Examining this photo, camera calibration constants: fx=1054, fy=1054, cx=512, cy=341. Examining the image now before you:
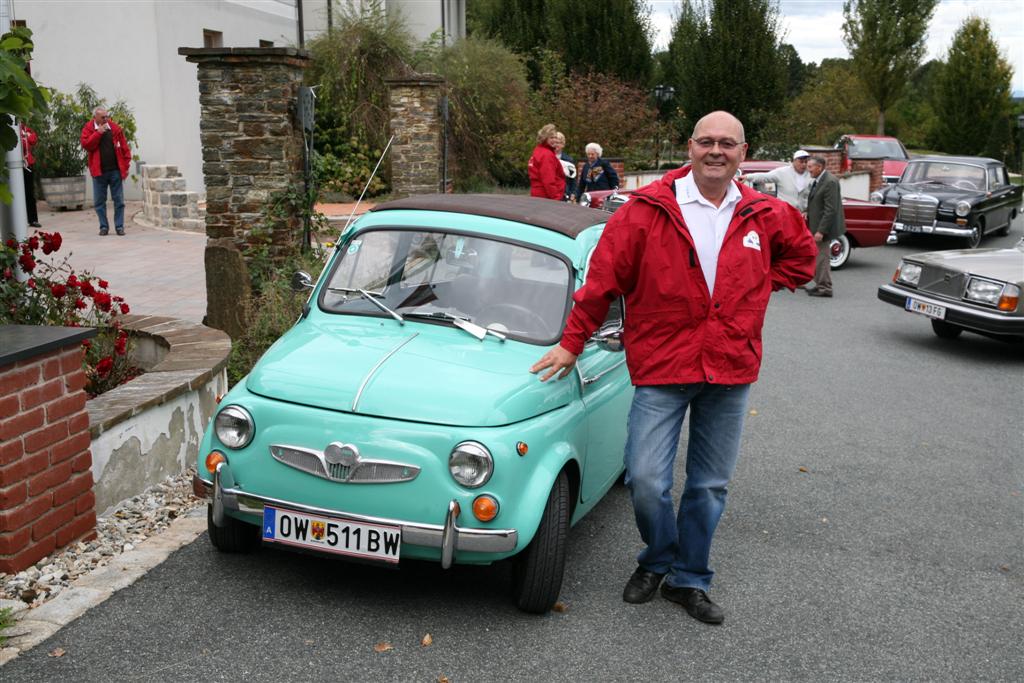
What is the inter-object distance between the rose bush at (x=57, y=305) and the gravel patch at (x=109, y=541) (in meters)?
0.96

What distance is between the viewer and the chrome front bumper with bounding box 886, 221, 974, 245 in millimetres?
19609

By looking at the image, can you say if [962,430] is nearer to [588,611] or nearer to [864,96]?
[588,611]

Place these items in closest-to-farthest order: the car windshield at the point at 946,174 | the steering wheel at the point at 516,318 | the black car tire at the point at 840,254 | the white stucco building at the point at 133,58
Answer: the steering wheel at the point at 516,318 → the black car tire at the point at 840,254 → the white stucco building at the point at 133,58 → the car windshield at the point at 946,174

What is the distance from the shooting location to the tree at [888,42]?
4753 cm

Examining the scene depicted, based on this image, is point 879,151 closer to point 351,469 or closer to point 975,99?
point 975,99

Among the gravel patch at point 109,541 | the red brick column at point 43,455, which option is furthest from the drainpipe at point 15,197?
the red brick column at point 43,455

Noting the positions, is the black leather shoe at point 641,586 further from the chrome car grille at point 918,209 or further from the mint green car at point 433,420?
the chrome car grille at point 918,209

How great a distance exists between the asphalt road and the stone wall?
1388cm

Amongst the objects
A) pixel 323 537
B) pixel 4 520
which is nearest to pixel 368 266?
pixel 323 537

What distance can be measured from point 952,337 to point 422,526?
9297 mm

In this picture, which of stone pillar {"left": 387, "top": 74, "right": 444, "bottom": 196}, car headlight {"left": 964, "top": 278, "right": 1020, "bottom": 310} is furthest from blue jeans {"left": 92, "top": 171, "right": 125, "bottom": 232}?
car headlight {"left": 964, "top": 278, "right": 1020, "bottom": 310}

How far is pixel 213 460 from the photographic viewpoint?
14.8 feet

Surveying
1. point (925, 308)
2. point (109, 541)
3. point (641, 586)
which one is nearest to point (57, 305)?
point (109, 541)

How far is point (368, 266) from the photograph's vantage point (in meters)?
5.50
